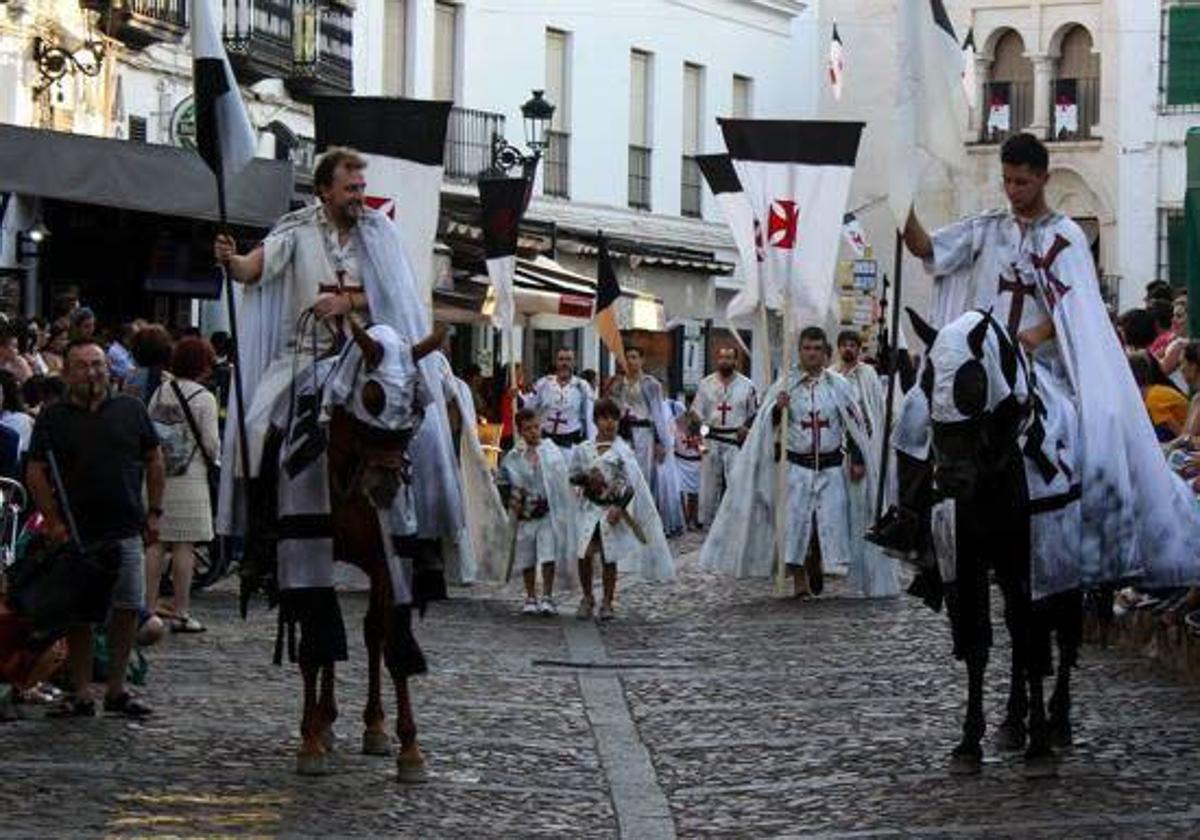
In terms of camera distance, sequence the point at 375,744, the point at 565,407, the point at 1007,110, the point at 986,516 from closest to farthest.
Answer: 1. the point at 986,516
2. the point at 375,744
3. the point at 565,407
4. the point at 1007,110

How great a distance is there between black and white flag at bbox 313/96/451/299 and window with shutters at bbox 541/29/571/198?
2570 cm

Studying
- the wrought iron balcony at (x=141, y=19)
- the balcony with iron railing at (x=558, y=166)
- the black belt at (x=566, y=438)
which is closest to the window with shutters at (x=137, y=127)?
the wrought iron balcony at (x=141, y=19)

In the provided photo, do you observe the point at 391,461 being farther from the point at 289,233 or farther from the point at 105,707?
the point at 105,707

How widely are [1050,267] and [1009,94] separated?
49045mm

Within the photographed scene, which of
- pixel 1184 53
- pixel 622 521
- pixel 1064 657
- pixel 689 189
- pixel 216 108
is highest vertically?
pixel 1184 53

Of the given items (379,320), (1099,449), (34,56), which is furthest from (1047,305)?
(34,56)

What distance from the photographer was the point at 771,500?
22.7 meters

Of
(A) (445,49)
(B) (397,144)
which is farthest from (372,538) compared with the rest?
(A) (445,49)

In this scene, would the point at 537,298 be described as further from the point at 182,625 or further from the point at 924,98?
the point at 924,98

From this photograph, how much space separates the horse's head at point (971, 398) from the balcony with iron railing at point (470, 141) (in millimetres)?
31676

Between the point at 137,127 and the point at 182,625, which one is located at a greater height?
the point at 137,127

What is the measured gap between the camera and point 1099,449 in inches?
466

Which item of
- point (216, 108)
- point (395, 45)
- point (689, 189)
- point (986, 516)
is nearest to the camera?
point (986, 516)

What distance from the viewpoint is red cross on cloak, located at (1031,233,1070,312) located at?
12.1 metres
